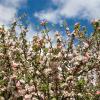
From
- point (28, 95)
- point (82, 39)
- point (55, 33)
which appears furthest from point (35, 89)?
point (82, 39)

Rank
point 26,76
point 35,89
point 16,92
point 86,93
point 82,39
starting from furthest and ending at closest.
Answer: point 82,39
point 86,93
point 26,76
point 35,89
point 16,92

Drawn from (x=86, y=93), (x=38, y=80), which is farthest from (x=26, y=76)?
(x=86, y=93)

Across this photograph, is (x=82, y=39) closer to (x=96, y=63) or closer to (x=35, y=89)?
(x=96, y=63)

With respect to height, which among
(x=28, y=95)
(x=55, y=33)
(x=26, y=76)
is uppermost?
(x=55, y=33)

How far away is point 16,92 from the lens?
8047 mm

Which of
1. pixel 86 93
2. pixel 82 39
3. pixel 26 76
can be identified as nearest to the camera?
pixel 26 76

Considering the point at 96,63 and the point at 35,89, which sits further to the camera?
the point at 96,63

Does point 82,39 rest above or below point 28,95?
above

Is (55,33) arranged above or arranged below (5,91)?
above

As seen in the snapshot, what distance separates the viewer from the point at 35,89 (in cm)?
856

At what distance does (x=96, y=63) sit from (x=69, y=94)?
4.53 feet

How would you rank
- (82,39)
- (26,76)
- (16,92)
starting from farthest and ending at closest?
(82,39), (26,76), (16,92)

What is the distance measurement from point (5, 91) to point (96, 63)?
7.13ft

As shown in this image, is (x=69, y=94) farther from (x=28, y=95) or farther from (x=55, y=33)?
(x=55, y=33)
